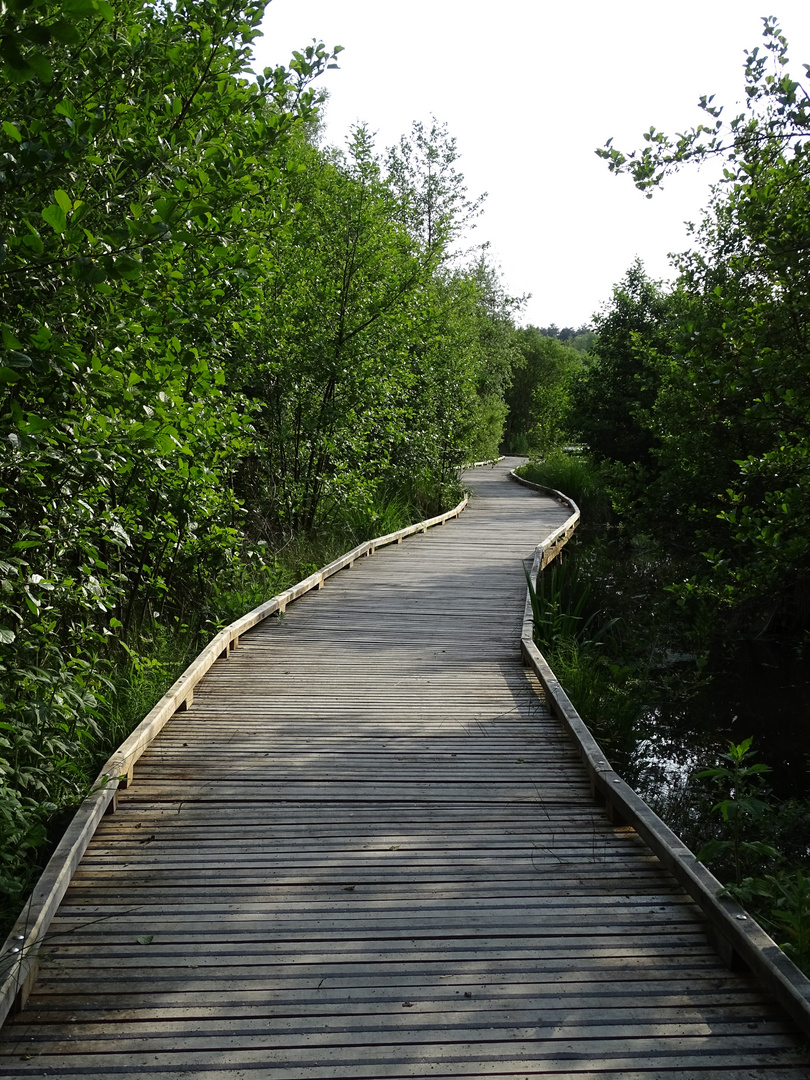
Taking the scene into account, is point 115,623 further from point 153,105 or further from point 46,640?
point 153,105

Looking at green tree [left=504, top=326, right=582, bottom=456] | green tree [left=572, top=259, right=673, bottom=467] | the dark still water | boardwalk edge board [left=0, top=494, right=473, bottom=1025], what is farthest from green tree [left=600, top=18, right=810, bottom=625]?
green tree [left=504, top=326, right=582, bottom=456]

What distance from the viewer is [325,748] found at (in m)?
4.68

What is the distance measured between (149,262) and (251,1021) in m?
2.67

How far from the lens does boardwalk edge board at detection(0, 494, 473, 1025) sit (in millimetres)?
2496

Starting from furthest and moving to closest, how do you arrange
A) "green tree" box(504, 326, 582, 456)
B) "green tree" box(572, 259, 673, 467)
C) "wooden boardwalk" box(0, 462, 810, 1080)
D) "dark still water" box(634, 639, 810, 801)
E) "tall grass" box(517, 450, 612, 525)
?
"green tree" box(504, 326, 582, 456) < "tall grass" box(517, 450, 612, 525) < "green tree" box(572, 259, 673, 467) < "dark still water" box(634, 639, 810, 801) < "wooden boardwalk" box(0, 462, 810, 1080)

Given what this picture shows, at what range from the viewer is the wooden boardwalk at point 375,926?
2.34m

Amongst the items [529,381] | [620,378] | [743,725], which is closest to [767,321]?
[743,725]

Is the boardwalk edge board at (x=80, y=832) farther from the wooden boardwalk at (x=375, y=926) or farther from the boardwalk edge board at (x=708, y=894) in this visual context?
the boardwalk edge board at (x=708, y=894)

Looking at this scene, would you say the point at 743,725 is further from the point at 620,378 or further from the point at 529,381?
the point at 529,381

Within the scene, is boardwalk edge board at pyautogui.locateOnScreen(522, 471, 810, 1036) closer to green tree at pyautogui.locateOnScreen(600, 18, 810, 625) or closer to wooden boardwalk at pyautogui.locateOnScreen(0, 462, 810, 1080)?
wooden boardwalk at pyautogui.locateOnScreen(0, 462, 810, 1080)

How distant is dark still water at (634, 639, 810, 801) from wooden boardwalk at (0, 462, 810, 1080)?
2.02m

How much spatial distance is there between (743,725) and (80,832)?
20.1 ft

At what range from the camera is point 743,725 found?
7.77 meters

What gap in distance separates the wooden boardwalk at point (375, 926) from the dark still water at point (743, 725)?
79.4 inches
